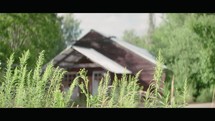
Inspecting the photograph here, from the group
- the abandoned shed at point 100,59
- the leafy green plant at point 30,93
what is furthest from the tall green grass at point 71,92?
the abandoned shed at point 100,59

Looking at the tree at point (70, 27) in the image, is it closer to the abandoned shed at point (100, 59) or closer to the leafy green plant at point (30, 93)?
the abandoned shed at point (100, 59)

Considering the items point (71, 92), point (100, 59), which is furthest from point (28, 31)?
point (71, 92)

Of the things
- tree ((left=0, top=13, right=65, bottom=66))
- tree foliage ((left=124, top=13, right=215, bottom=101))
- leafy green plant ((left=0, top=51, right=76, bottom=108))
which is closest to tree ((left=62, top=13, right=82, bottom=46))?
tree foliage ((left=124, top=13, right=215, bottom=101))

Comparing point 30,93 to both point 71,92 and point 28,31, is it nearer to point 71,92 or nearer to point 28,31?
point 71,92

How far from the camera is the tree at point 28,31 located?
1920cm

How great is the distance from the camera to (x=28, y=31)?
21.1 metres

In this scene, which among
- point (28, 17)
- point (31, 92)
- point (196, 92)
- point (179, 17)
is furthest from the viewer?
point (179, 17)

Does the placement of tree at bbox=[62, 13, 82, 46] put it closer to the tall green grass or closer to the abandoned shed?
the abandoned shed
